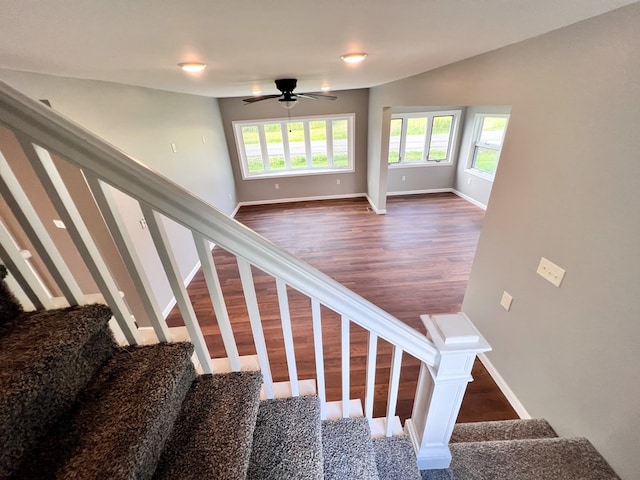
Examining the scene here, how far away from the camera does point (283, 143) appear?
5.74 meters

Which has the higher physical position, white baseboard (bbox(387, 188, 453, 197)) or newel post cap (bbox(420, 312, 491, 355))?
newel post cap (bbox(420, 312, 491, 355))

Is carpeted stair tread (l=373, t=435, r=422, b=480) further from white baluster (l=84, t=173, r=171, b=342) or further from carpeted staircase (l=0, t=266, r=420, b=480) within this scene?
white baluster (l=84, t=173, r=171, b=342)

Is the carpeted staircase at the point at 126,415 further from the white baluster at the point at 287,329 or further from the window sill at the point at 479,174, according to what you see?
the window sill at the point at 479,174

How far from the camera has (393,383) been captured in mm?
1080

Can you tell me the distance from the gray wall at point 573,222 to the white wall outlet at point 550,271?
0.12 ft

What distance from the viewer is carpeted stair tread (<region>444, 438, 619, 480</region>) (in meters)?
1.20

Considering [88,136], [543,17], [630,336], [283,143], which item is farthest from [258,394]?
[283,143]

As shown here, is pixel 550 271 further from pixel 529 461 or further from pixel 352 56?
pixel 352 56

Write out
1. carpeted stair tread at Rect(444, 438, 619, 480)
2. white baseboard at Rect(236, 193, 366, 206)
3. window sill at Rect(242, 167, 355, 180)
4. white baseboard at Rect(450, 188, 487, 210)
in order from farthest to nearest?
white baseboard at Rect(236, 193, 366, 206), window sill at Rect(242, 167, 355, 180), white baseboard at Rect(450, 188, 487, 210), carpeted stair tread at Rect(444, 438, 619, 480)

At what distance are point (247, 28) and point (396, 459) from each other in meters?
1.89

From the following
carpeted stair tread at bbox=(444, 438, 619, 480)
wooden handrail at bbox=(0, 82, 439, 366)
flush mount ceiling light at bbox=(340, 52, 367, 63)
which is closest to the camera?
wooden handrail at bbox=(0, 82, 439, 366)

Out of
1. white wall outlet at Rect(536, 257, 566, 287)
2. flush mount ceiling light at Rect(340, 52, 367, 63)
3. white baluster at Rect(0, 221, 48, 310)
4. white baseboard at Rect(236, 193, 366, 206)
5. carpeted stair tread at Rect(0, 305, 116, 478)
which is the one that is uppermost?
flush mount ceiling light at Rect(340, 52, 367, 63)

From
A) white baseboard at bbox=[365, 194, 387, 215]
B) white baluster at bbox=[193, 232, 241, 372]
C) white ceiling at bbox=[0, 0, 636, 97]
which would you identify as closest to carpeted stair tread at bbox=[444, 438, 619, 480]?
white baluster at bbox=[193, 232, 241, 372]

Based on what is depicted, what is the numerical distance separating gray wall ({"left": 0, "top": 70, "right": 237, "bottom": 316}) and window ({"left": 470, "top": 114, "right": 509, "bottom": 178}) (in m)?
5.27
